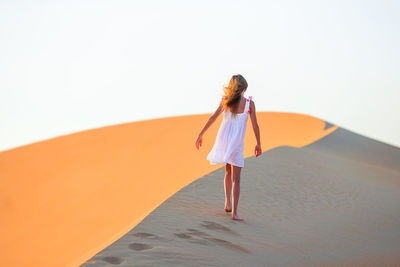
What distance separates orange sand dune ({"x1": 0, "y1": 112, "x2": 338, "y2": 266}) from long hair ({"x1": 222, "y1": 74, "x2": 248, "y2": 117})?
205 cm

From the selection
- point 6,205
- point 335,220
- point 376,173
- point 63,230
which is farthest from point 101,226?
point 376,173

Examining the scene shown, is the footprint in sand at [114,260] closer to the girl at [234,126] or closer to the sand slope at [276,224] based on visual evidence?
the sand slope at [276,224]

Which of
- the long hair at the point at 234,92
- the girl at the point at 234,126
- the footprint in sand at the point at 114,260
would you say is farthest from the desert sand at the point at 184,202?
the long hair at the point at 234,92

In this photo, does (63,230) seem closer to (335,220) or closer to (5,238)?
(5,238)

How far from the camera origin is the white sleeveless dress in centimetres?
649

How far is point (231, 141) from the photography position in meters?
6.49

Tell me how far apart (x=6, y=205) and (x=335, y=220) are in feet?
33.6

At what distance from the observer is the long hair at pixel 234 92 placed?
6.38 meters

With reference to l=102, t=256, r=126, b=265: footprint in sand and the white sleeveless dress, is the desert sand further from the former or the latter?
the white sleeveless dress

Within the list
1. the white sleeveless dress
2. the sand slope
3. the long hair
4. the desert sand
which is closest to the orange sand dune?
the desert sand

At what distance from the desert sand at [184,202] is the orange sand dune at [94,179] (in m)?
0.05

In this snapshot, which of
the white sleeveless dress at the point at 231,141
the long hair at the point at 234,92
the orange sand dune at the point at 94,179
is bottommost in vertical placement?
the orange sand dune at the point at 94,179

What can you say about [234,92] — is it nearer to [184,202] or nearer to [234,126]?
[234,126]

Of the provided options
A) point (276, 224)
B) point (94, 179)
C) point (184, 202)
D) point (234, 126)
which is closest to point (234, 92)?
point (234, 126)
